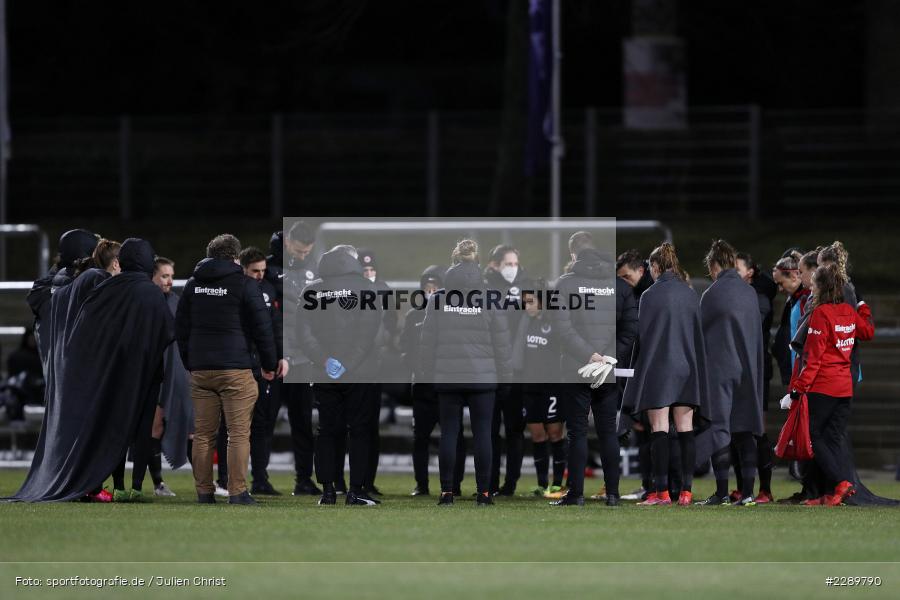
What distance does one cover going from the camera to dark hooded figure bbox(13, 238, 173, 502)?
13133mm

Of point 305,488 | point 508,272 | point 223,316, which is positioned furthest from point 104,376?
point 508,272

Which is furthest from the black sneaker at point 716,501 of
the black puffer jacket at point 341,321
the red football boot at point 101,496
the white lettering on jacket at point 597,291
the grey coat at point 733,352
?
the red football boot at point 101,496

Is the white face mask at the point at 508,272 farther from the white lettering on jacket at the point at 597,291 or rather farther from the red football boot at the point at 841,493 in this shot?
the red football boot at the point at 841,493

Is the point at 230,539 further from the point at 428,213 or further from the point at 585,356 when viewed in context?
the point at 428,213

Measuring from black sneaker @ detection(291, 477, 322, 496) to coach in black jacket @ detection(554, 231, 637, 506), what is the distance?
2.51 meters

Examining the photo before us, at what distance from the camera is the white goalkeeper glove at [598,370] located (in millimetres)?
Result: 12695

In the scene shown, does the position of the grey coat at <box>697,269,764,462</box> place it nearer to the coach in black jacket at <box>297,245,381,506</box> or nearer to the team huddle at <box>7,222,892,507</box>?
the team huddle at <box>7,222,892,507</box>

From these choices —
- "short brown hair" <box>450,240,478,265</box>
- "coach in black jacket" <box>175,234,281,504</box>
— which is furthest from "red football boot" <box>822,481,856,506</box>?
"coach in black jacket" <box>175,234,281,504</box>

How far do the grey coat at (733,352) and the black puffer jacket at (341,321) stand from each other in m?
2.70

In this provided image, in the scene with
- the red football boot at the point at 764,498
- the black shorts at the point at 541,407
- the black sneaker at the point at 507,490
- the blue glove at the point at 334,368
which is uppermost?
the blue glove at the point at 334,368

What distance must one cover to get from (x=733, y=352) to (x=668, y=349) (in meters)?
0.66

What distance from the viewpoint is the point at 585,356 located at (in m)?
12.8

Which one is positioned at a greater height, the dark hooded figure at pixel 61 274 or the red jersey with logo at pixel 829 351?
the dark hooded figure at pixel 61 274

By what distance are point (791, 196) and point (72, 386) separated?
54.2 feet
